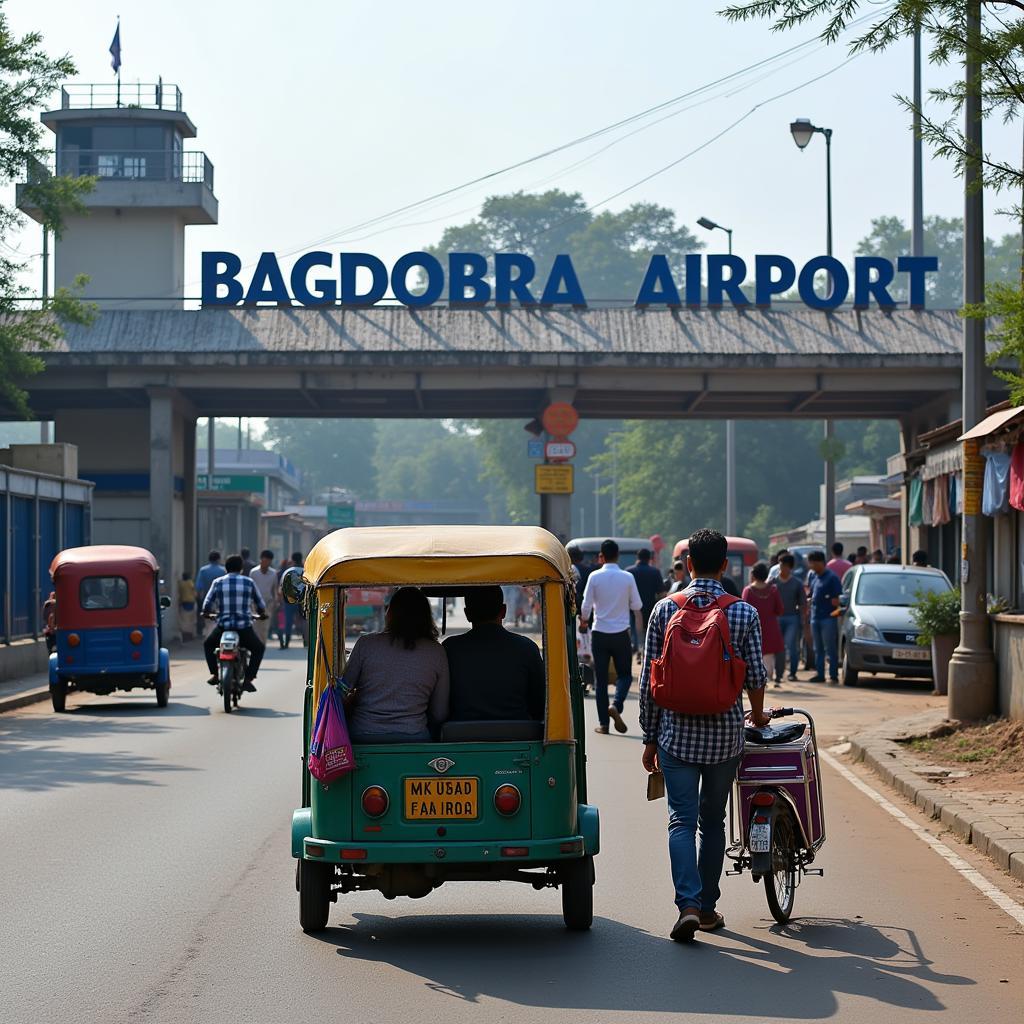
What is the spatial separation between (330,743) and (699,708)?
1.56 meters

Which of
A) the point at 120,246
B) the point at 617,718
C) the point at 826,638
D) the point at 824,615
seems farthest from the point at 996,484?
the point at 120,246

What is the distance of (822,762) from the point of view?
15430 millimetres

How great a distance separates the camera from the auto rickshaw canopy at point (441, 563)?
7.55 m

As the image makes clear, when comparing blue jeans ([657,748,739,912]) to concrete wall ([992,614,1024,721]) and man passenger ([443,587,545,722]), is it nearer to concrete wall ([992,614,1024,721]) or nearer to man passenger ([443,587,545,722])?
man passenger ([443,587,545,722])

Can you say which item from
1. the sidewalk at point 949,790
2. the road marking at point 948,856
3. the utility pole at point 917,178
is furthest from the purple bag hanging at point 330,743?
the utility pole at point 917,178

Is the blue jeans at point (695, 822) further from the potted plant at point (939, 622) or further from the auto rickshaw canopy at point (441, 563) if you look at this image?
the potted plant at point (939, 622)

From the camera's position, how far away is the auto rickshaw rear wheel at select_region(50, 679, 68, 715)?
20.8 metres

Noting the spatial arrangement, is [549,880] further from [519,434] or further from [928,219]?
[928,219]

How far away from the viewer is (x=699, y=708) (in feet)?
24.7

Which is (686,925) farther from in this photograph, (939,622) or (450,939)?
(939,622)

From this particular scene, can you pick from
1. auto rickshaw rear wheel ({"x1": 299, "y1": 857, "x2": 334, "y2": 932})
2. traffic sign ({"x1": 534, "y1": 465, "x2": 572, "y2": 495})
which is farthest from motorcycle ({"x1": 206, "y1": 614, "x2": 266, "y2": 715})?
traffic sign ({"x1": 534, "y1": 465, "x2": 572, "y2": 495})

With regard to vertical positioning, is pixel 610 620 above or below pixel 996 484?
below

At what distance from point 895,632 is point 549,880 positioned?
16.7m

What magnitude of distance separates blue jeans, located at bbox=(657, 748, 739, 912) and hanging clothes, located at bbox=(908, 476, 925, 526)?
21752 millimetres
